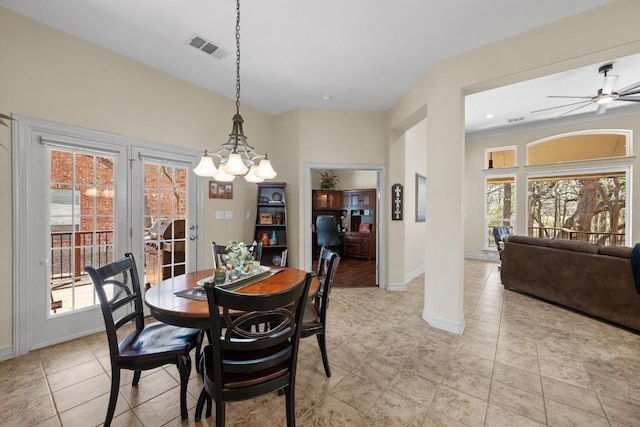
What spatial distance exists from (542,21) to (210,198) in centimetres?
411

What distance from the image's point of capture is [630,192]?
4969 millimetres

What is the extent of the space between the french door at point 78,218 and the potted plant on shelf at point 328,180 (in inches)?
168

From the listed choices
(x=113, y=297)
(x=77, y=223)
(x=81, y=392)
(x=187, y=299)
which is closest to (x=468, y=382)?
(x=187, y=299)

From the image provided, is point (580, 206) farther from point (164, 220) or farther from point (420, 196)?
point (164, 220)

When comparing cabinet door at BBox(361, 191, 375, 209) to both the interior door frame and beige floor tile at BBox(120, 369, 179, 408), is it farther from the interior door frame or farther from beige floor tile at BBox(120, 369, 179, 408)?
beige floor tile at BBox(120, 369, 179, 408)

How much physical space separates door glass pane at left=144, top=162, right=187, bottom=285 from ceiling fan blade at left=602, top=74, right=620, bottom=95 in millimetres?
6012

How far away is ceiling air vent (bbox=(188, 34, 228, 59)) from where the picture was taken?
8.29 ft

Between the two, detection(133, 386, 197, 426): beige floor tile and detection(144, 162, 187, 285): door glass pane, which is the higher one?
detection(144, 162, 187, 285): door glass pane

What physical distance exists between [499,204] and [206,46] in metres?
7.19

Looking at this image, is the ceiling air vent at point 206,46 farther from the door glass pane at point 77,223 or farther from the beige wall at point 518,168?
the beige wall at point 518,168

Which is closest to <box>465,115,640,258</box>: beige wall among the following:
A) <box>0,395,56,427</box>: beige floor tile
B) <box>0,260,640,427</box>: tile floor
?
<box>0,260,640,427</box>: tile floor

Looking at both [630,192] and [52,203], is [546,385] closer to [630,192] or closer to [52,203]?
[52,203]

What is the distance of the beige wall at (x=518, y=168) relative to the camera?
4.91 m

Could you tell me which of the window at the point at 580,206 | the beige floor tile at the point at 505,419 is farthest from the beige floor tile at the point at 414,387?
the window at the point at 580,206
